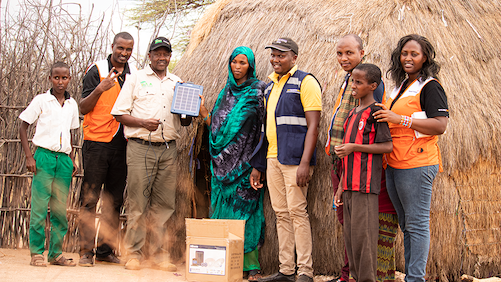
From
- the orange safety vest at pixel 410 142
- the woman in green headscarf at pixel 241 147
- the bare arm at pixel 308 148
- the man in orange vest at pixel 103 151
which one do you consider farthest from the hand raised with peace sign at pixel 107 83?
the orange safety vest at pixel 410 142

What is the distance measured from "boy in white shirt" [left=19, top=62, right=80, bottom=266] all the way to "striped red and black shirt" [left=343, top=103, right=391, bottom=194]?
2.66 m

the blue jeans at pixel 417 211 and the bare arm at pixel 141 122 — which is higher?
the bare arm at pixel 141 122

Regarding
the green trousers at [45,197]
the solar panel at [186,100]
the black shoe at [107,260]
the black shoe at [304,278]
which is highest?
the solar panel at [186,100]

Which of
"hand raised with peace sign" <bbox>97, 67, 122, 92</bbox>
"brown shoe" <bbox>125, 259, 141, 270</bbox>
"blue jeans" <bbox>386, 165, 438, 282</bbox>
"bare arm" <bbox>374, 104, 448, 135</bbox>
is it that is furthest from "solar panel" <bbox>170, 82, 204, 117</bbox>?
"blue jeans" <bbox>386, 165, 438, 282</bbox>

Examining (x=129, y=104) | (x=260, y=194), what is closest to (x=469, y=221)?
(x=260, y=194)

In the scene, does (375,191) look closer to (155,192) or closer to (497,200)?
(497,200)

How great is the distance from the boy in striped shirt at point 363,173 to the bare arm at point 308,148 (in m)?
0.51

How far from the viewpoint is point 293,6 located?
17.4 feet

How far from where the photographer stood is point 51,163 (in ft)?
13.6

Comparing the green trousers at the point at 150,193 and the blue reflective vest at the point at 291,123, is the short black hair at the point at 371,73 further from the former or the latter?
the green trousers at the point at 150,193

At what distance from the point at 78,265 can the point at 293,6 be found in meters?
3.67

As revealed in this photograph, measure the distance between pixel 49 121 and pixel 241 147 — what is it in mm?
1825

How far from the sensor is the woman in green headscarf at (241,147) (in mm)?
4301

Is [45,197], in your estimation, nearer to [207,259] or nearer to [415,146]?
[207,259]
